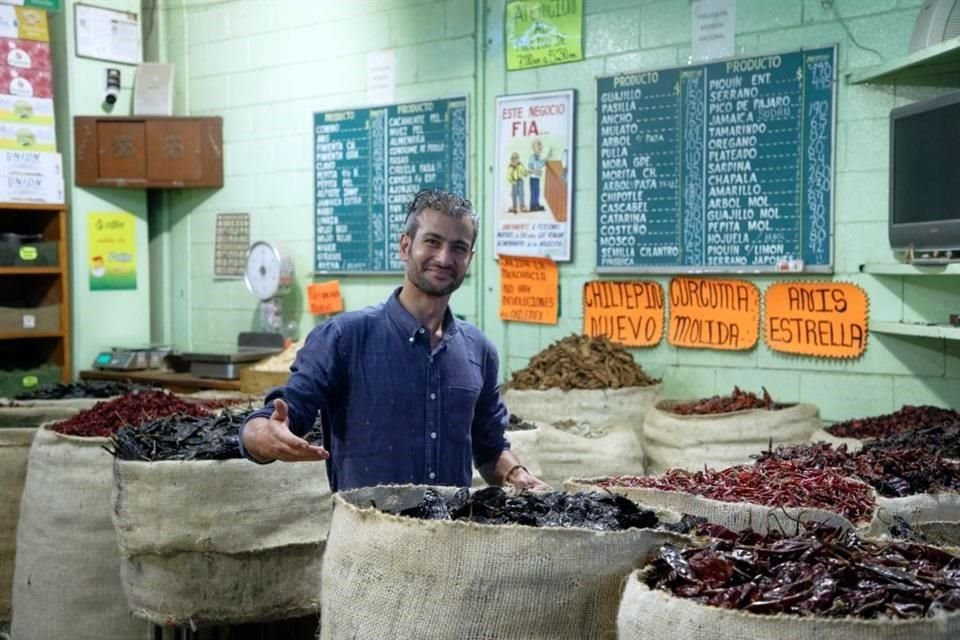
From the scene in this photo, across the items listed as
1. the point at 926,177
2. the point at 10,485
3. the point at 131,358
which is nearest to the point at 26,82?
the point at 131,358

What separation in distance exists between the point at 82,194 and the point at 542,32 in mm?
3581

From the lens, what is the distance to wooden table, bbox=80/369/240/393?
6.79 meters

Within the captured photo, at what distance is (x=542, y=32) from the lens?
594 centimetres

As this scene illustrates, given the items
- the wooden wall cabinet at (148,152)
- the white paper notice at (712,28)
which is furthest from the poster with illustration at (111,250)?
the white paper notice at (712,28)

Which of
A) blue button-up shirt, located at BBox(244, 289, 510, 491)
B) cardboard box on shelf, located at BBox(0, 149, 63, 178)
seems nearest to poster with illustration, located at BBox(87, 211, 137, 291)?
cardboard box on shelf, located at BBox(0, 149, 63, 178)

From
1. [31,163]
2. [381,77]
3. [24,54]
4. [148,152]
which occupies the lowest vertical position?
[31,163]

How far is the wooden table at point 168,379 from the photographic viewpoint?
6793 millimetres

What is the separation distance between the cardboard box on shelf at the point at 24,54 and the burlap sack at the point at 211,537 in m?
4.40

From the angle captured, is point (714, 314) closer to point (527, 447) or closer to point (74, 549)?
point (527, 447)

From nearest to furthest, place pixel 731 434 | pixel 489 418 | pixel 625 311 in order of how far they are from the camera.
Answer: pixel 489 418 → pixel 731 434 → pixel 625 311

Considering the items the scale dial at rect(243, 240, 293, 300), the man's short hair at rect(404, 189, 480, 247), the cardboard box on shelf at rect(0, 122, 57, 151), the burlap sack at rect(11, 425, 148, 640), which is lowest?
the burlap sack at rect(11, 425, 148, 640)

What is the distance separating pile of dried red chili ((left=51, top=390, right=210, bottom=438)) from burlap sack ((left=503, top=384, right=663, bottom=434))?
1532mm

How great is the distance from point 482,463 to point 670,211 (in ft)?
8.12

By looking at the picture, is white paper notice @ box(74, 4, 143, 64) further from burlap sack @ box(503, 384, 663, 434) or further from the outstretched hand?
the outstretched hand
